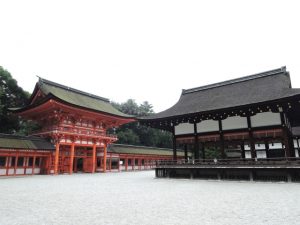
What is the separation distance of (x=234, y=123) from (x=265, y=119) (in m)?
2.41

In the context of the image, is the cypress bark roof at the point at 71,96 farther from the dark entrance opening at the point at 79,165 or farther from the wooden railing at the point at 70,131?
the dark entrance opening at the point at 79,165

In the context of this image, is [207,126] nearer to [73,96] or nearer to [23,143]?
[23,143]

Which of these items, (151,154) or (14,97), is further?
(151,154)

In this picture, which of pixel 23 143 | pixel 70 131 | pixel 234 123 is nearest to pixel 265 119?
pixel 234 123

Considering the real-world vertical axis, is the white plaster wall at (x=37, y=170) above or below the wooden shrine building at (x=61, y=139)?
below

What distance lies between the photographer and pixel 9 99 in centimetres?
3503

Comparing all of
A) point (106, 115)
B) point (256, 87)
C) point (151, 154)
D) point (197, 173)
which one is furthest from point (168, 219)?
point (151, 154)

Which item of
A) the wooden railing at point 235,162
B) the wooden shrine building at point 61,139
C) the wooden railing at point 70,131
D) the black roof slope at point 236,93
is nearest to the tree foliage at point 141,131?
the wooden shrine building at point 61,139

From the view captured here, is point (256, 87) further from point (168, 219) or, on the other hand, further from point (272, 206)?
point (168, 219)

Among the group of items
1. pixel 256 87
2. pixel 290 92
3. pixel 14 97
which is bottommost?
pixel 290 92

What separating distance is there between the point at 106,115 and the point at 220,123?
56.4 ft

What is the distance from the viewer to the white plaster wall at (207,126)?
795 inches

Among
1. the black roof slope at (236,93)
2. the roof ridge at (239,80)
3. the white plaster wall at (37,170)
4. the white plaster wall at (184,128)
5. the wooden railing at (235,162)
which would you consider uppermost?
the roof ridge at (239,80)

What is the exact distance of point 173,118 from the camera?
21.0m
